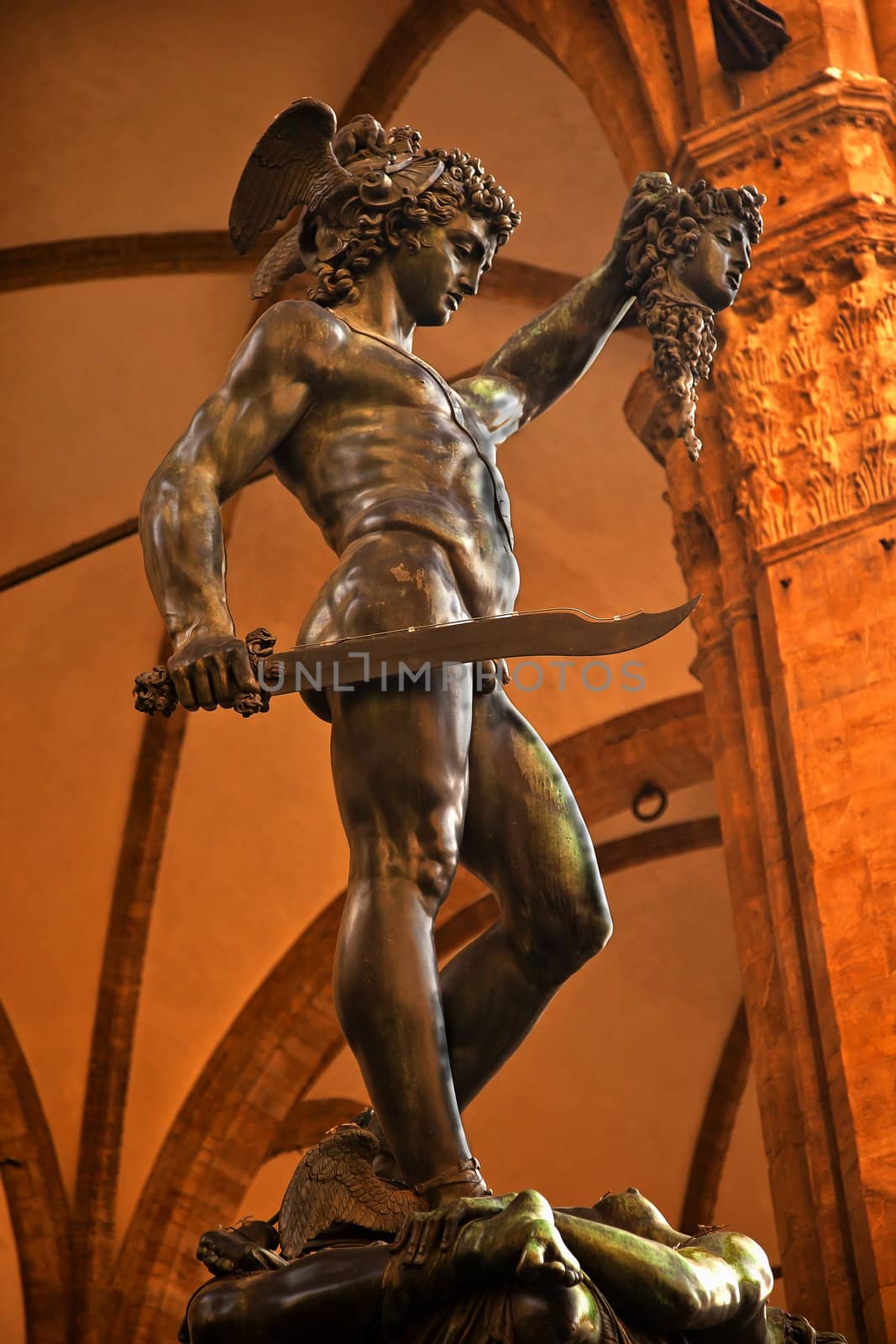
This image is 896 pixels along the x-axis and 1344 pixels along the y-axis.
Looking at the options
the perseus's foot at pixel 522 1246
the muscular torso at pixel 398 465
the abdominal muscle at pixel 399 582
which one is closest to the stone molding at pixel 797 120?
the muscular torso at pixel 398 465

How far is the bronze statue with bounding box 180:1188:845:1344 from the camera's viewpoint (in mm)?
2098

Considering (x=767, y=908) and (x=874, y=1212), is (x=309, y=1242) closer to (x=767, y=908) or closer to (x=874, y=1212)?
(x=874, y=1212)

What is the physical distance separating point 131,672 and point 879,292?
6274 mm

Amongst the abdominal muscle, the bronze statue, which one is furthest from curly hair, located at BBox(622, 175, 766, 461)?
the bronze statue

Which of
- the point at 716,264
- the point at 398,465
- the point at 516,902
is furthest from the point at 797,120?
the point at 516,902

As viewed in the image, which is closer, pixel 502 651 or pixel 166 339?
pixel 502 651

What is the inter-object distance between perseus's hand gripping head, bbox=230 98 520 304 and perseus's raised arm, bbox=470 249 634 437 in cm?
14

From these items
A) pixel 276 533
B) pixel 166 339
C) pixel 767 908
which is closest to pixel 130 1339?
pixel 276 533

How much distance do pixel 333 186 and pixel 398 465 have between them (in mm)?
→ 462

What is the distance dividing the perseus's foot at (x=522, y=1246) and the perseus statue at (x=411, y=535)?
0.61ft

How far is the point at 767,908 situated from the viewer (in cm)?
521

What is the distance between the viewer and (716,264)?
2.91 m

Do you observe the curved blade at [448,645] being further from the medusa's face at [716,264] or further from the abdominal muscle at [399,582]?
the medusa's face at [716,264]

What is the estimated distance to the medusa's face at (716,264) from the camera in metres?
2.91
